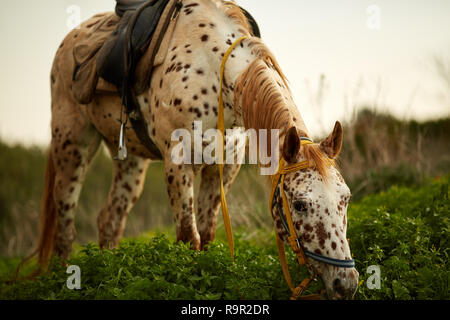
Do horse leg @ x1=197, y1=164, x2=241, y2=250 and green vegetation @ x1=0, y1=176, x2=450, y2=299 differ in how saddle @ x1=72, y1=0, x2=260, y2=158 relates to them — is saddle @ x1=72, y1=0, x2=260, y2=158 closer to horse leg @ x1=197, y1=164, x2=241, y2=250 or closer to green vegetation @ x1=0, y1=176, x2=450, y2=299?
horse leg @ x1=197, y1=164, x2=241, y2=250

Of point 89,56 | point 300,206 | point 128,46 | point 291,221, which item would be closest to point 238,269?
point 291,221

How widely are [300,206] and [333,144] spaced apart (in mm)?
468

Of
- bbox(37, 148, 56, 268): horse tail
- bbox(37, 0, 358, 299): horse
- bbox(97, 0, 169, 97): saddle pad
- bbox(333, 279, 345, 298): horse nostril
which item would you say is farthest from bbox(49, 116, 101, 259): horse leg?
bbox(333, 279, 345, 298): horse nostril

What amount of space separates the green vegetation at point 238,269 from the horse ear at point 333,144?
90 cm

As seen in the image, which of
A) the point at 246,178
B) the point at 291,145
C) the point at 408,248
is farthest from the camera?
the point at 246,178

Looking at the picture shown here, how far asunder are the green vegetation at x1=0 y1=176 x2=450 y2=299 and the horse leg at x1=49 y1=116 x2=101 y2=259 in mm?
1051

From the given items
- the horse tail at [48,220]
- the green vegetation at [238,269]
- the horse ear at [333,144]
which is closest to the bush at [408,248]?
the green vegetation at [238,269]

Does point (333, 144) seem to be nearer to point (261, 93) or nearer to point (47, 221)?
point (261, 93)

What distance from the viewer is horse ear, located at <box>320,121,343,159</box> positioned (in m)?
2.73

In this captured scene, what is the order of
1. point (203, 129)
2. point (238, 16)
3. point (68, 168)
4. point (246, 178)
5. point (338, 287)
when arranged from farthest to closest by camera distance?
point (246, 178) → point (68, 168) → point (238, 16) → point (203, 129) → point (338, 287)

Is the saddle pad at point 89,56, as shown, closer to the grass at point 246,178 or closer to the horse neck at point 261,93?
the horse neck at point 261,93

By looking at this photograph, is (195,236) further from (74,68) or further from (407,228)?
(74,68)

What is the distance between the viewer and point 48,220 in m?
5.02

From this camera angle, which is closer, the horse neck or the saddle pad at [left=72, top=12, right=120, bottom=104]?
the horse neck
